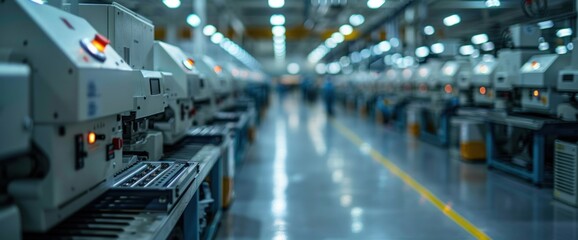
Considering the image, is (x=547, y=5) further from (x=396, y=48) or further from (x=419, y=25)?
(x=396, y=48)

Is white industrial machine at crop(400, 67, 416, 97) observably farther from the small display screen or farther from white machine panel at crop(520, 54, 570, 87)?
the small display screen

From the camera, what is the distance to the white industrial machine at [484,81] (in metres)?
7.54

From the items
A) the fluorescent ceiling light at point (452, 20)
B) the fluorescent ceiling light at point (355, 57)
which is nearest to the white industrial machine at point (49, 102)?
the fluorescent ceiling light at point (452, 20)

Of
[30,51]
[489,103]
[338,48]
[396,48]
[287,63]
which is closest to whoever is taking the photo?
[30,51]

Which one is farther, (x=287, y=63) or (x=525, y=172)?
(x=287, y=63)

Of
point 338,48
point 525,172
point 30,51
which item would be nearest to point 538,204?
point 525,172

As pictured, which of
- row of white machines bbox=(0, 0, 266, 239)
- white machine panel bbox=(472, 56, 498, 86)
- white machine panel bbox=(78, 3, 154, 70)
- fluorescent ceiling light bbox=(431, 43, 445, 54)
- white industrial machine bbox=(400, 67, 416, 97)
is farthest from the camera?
white industrial machine bbox=(400, 67, 416, 97)

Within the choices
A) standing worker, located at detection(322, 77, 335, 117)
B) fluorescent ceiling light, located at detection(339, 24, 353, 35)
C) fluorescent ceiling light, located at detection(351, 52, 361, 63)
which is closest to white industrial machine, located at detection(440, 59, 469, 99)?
fluorescent ceiling light, located at detection(339, 24, 353, 35)

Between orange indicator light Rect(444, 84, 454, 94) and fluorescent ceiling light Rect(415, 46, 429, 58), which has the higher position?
fluorescent ceiling light Rect(415, 46, 429, 58)

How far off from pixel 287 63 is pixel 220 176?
120 feet

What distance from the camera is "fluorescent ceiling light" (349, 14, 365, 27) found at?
14.2 metres

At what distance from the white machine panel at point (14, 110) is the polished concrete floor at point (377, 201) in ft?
8.84

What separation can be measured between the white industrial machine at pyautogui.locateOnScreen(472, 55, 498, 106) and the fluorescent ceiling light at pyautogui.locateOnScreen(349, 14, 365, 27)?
6.42m

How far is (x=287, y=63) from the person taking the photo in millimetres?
40844
